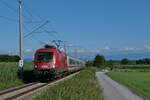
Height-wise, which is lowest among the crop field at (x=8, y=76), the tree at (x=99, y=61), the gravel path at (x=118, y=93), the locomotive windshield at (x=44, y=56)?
the gravel path at (x=118, y=93)

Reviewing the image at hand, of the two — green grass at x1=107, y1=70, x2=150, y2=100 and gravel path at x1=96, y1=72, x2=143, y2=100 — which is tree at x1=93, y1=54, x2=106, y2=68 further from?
gravel path at x1=96, y1=72, x2=143, y2=100

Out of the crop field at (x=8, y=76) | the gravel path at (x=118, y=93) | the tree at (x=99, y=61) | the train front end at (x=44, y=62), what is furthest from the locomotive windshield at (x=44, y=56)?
the tree at (x=99, y=61)

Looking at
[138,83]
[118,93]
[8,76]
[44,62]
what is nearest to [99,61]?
[138,83]

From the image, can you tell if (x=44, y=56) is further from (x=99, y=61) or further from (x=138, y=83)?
(x=99, y=61)

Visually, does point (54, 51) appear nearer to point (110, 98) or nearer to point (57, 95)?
point (110, 98)

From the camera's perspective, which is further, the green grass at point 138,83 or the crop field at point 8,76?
the crop field at point 8,76

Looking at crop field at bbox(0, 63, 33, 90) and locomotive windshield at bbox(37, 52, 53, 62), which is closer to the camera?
crop field at bbox(0, 63, 33, 90)

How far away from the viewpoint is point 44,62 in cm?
4759

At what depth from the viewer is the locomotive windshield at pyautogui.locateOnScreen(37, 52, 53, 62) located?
156 feet

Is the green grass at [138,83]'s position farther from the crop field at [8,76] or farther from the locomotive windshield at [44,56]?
the crop field at [8,76]

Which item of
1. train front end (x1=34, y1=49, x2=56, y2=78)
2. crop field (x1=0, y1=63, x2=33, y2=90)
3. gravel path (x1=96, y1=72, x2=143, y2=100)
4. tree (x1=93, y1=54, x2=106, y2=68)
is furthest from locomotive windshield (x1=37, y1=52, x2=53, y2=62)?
tree (x1=93, y1=54, x2=106, y2=68)

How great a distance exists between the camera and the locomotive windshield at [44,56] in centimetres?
4766

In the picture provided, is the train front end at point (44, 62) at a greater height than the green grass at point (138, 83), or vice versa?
the train front end at point (44, 62)

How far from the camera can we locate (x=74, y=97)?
532 inches
